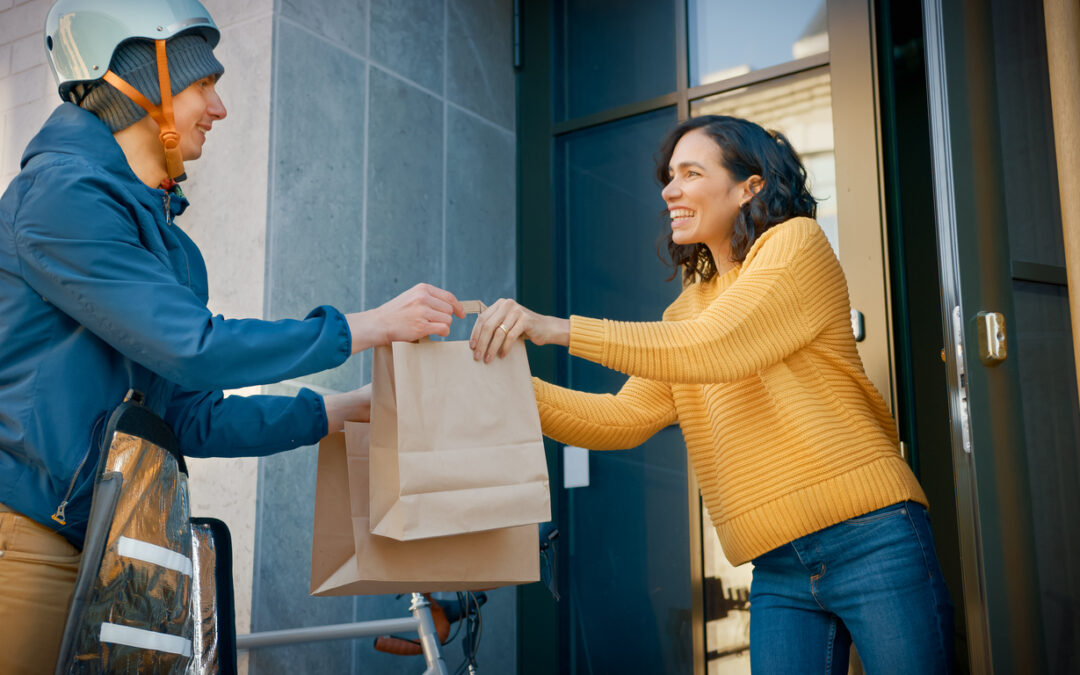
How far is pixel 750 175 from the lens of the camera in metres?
2.09

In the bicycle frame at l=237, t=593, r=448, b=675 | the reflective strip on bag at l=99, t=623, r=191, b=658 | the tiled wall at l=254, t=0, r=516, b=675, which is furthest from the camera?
the tiled wall at l=254, t=0, r=516, b=675

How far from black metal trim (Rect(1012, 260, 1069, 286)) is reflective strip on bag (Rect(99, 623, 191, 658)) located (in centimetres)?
165

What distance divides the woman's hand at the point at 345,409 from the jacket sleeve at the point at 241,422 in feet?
0.09

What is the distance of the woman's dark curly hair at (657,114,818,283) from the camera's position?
2.00m

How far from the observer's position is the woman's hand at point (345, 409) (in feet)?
6.11

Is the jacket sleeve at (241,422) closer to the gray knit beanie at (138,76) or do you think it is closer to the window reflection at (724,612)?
the gray knit beanie at (138,76)

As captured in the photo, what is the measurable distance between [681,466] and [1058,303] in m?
1.30

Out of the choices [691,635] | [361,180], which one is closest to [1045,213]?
[691,635]

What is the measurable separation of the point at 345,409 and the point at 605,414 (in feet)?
1.82

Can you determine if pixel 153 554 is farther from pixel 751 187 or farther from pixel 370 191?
pixel 370 191

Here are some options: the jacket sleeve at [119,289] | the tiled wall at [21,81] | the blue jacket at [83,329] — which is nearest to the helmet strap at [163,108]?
the blue jacket at [83,329]

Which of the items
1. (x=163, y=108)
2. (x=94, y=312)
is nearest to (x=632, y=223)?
(x=163, y=108)

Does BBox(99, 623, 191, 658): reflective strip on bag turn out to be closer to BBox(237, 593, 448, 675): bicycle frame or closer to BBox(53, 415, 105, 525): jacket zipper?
BBox(53, 415, 105, 525): jacket zipper

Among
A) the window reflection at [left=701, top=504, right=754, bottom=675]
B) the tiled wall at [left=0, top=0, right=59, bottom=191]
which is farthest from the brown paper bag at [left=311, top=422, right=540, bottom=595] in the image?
the tiled wall at [left=0, top=0, right=59, bottom=191]
